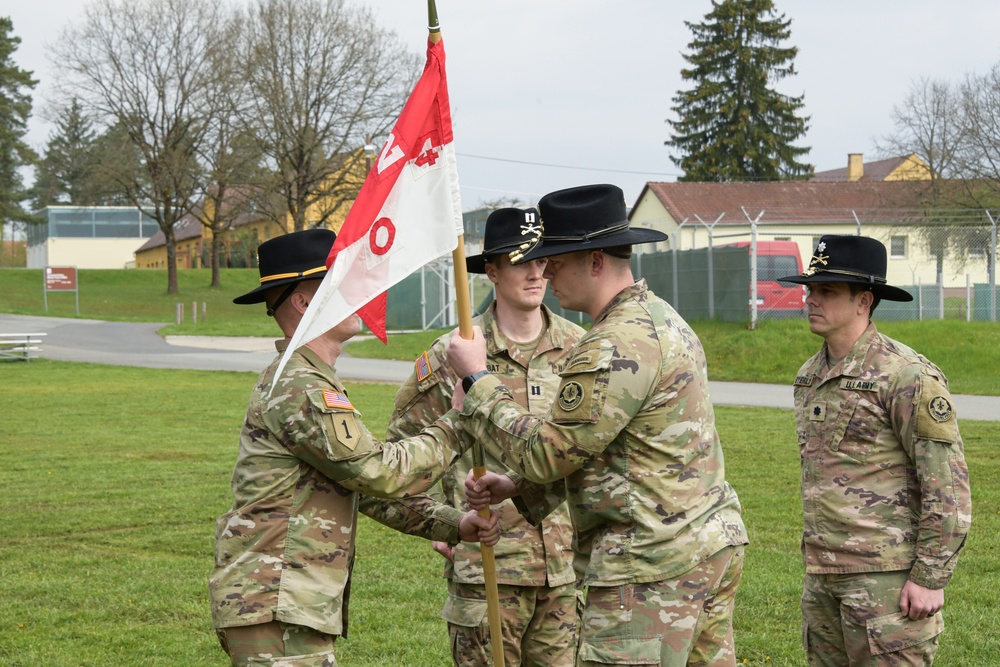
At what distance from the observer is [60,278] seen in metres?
48.9

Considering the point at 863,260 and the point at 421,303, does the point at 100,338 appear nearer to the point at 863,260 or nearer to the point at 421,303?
the point at 421,303

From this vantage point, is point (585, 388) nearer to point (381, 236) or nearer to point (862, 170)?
point (381, 236)

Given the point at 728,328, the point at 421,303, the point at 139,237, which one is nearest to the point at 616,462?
the point at 728,328

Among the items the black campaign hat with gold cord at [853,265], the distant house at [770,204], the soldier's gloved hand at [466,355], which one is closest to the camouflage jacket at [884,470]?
the black campaign hat with gold cord at [853,265]

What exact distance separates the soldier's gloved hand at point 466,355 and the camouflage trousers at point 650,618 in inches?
33.7

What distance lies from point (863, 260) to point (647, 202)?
54.2 m

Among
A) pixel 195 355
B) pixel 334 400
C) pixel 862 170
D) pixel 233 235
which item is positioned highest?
pixel 862 170

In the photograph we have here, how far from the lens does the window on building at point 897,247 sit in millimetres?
30259

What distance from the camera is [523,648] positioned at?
4.72 metres

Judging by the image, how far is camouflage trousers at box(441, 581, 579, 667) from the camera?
4598mm

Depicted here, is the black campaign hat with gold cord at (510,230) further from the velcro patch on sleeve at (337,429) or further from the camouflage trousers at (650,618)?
the camouflage trousers at (650,618)

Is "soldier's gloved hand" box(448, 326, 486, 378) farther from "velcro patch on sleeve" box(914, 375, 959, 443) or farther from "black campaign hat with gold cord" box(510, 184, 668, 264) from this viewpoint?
"velcro patch on sleeve" box(914, 375, 959, 443)

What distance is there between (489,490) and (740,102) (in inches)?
2417

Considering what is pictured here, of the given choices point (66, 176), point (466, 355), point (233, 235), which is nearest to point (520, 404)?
point (466, 355)
